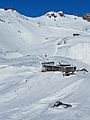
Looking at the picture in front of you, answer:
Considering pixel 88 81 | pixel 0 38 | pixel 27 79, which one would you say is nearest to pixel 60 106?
pixel 88 81

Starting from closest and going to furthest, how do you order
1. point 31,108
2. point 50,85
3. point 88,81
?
1. point 31,108
2. point 88,81
3. point 50,85

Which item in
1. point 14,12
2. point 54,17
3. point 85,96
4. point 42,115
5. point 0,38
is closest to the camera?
point 42,115

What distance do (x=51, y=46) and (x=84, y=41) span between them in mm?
6287

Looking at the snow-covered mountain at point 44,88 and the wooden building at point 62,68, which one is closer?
the snow-covered mountain at point 44,88

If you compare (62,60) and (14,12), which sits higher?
(14,12)

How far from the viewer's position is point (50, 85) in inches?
1158

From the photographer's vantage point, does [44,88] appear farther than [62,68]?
No

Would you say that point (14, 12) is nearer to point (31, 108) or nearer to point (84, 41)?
point (84, 41)

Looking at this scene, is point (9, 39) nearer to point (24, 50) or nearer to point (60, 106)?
point (24, 50)

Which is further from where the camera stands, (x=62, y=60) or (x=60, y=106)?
(x=62, y=60)

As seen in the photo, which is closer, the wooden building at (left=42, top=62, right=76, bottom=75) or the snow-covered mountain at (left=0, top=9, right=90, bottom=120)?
the snow-covered mountain at (left=0, top=9, right=90, bottom=120)

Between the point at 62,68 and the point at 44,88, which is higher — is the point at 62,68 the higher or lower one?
the higher one

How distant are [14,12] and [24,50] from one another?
102 ft

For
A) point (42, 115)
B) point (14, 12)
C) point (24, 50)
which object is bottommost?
point (42, 115)
